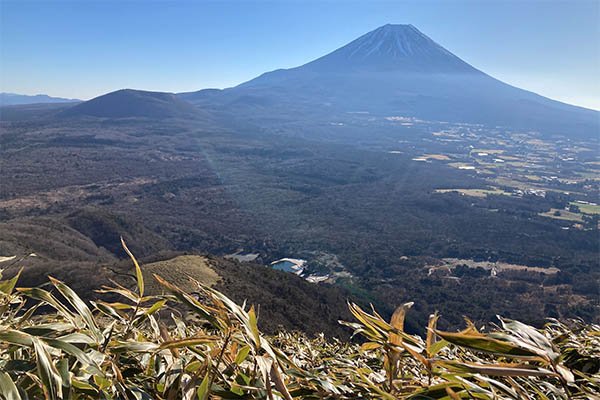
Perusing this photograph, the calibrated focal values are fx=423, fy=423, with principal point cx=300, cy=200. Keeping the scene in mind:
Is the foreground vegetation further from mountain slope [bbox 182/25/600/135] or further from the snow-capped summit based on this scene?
the snow-capped summit

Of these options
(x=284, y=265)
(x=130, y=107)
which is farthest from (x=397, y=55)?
(x=284, y=265)

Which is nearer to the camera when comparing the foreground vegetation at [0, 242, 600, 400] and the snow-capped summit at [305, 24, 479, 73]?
the foreground vegetation at [0, 242, 600, 400]

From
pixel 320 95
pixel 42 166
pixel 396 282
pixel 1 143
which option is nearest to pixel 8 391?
pixel 396 282

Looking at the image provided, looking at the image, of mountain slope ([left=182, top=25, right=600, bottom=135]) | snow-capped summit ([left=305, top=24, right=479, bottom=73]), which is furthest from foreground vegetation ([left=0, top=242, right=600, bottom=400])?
snow-capped summit ([left=305, top=24, right=479, bottom=73])

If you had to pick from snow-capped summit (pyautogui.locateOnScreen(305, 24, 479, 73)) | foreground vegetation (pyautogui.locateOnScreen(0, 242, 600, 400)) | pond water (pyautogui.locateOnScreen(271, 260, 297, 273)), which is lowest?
pond water (pyautogui.locateOnScreen(271, 260, 297, 273))

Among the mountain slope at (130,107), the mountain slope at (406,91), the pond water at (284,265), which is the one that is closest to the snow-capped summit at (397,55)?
the mountain slope at (406,91)

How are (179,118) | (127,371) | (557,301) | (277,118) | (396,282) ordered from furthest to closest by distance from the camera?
(277,118) < (179,118) < (396,282) < (557,301) < (127,371)

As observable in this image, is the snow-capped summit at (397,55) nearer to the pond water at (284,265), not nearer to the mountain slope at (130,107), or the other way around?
the mountain slope at (130,107)

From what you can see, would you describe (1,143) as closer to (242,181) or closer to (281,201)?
(242,181)
